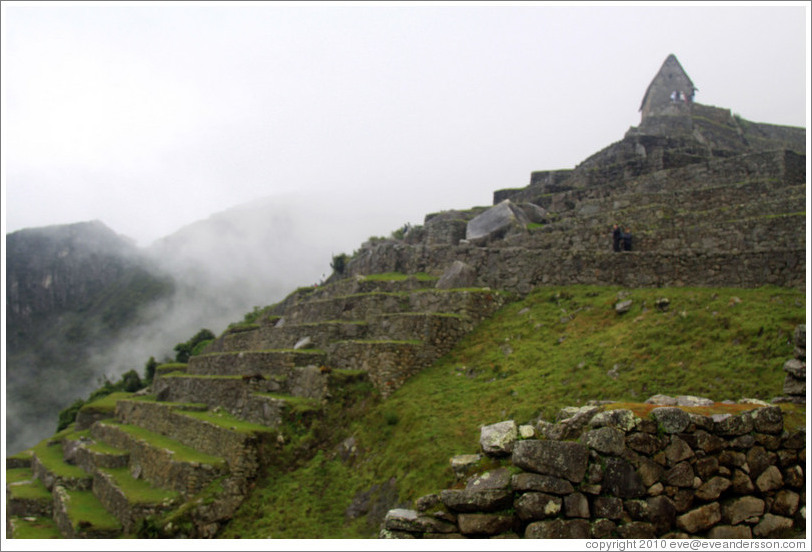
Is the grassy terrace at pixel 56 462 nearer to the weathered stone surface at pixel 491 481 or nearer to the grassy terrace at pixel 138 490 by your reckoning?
the grassy terrace at pixel 138 490

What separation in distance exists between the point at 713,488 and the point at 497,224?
19.3 meters

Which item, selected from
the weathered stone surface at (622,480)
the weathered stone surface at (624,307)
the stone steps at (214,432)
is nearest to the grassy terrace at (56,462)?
the stone steps at (214,432)

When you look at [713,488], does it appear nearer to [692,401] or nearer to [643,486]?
[643,486]

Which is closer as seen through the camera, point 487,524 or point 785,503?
point 487,524

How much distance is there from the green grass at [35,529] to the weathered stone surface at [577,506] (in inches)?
614

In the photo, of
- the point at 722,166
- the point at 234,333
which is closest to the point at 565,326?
the point at 722,166

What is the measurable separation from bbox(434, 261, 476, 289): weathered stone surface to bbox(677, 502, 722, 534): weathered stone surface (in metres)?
13.8

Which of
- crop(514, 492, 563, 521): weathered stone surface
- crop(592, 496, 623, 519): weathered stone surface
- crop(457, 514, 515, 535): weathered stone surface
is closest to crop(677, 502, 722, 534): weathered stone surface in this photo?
crop(592, 496, 623, 519): weathered stone surface

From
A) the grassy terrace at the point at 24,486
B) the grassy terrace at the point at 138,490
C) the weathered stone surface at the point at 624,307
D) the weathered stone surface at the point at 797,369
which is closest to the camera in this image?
the weathered stone surface at the point at 797,369

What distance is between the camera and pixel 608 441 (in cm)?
671

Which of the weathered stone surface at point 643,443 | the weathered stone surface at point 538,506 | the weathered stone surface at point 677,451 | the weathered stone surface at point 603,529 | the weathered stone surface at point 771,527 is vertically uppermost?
the weathered stone surface at point 643,443

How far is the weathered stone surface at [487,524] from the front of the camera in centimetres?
666

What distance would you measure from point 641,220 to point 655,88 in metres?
28.3

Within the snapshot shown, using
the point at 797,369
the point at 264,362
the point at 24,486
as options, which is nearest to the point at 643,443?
the point at 797,369
